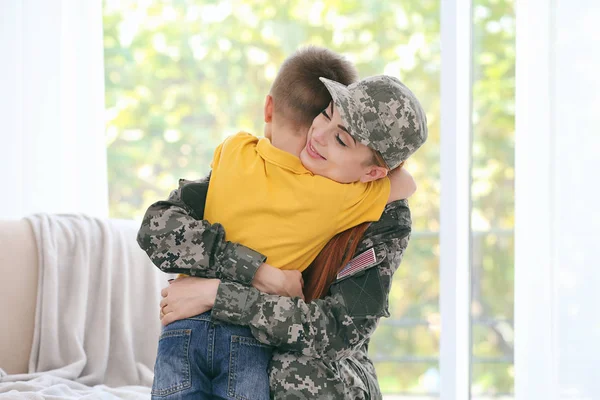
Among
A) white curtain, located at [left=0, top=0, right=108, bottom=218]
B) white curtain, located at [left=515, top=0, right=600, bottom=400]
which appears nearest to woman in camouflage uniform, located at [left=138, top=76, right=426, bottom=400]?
white curtain, located at [left=515, top=0, right=600, bottom=400]

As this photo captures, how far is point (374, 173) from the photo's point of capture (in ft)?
4.16

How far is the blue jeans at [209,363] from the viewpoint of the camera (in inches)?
46.1

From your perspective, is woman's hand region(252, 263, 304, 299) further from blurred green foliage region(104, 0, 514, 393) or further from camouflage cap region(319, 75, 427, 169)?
blurred green foliage region(104, 0, 514, 393)

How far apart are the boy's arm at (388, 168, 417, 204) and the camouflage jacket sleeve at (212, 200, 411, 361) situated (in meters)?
0.09

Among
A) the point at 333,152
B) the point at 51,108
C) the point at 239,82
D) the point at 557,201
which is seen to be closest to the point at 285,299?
the point at 333,152

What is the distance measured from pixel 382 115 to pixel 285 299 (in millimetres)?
381

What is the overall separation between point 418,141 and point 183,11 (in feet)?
9.85

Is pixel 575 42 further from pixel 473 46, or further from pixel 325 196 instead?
pixel 473 46

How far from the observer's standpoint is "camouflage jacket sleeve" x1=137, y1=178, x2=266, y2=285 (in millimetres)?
1229

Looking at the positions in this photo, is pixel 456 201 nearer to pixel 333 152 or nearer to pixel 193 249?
pixel 333 152

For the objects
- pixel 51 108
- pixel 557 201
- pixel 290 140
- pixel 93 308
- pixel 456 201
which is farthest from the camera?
pixel 51 108

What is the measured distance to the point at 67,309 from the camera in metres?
1.98

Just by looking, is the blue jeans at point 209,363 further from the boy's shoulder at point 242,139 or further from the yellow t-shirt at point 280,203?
the boy's shoulder at point 242,139

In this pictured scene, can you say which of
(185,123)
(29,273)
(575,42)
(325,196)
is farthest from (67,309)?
(185,123)
